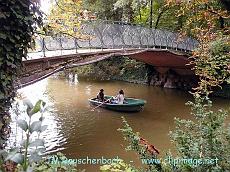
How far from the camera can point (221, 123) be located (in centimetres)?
408

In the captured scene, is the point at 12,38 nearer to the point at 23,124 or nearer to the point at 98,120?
the point at 23,124

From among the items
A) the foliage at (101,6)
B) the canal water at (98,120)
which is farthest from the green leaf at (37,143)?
the foliage at (101,6)

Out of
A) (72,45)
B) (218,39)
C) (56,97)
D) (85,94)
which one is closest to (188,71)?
(85,94)

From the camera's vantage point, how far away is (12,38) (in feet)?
18.0

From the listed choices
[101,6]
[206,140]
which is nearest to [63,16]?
[206,140]

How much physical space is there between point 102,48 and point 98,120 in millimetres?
3142

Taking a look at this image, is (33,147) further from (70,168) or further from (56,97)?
(56,97)

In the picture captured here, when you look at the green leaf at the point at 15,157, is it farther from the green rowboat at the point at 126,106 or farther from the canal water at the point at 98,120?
the green rowboat at the point at 126,106

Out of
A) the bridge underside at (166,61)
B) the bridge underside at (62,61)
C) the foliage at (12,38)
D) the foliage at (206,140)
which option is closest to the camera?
the foliage at (206,140)

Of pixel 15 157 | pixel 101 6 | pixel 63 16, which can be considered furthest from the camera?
pixel 101 6

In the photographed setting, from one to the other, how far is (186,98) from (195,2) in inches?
532

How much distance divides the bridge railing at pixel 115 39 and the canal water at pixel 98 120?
2.66 metres

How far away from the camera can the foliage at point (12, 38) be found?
537cm

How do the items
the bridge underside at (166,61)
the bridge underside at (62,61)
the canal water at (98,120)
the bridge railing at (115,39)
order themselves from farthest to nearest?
the bridge underside at (166,61) → the bridge railing at (115,39) → the canal water at (98,120) → the bridge underside at (62,61)
